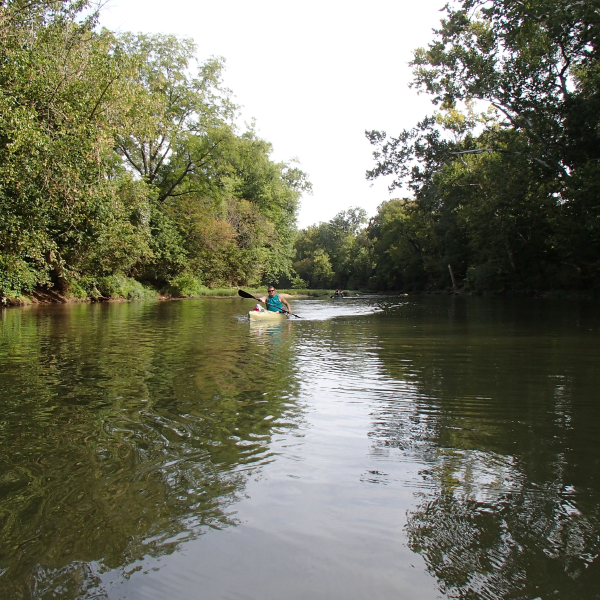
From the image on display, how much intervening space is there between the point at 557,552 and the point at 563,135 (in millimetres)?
26136

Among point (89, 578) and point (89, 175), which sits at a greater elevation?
point (89, 175)

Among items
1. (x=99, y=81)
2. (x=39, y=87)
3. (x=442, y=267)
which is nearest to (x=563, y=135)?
(x=99, y=81)

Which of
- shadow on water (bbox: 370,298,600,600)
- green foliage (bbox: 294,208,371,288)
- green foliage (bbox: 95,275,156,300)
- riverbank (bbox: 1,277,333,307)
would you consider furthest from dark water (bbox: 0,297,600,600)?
green foliage (bbox: 294,208,371,288)

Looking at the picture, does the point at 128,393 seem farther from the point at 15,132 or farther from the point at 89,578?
the point at 15,132

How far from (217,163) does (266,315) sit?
76.0ft

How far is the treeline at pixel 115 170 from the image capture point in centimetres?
1323

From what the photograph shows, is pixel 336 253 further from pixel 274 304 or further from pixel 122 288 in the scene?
pixel 274 304

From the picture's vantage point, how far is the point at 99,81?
49.8 feet

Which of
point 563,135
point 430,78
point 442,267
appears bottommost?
point 442,267

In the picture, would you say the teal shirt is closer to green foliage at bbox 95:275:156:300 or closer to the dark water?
the dark water

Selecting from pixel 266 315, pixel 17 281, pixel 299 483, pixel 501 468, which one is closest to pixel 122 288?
pixel 17 281

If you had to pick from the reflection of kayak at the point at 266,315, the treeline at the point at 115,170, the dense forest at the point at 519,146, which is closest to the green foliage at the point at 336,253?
the treeline at the point at 115,170

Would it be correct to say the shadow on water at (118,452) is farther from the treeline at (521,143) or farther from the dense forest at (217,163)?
the treeline at (521,143)

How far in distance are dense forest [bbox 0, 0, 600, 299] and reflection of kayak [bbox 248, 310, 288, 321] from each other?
5522 millimetres
